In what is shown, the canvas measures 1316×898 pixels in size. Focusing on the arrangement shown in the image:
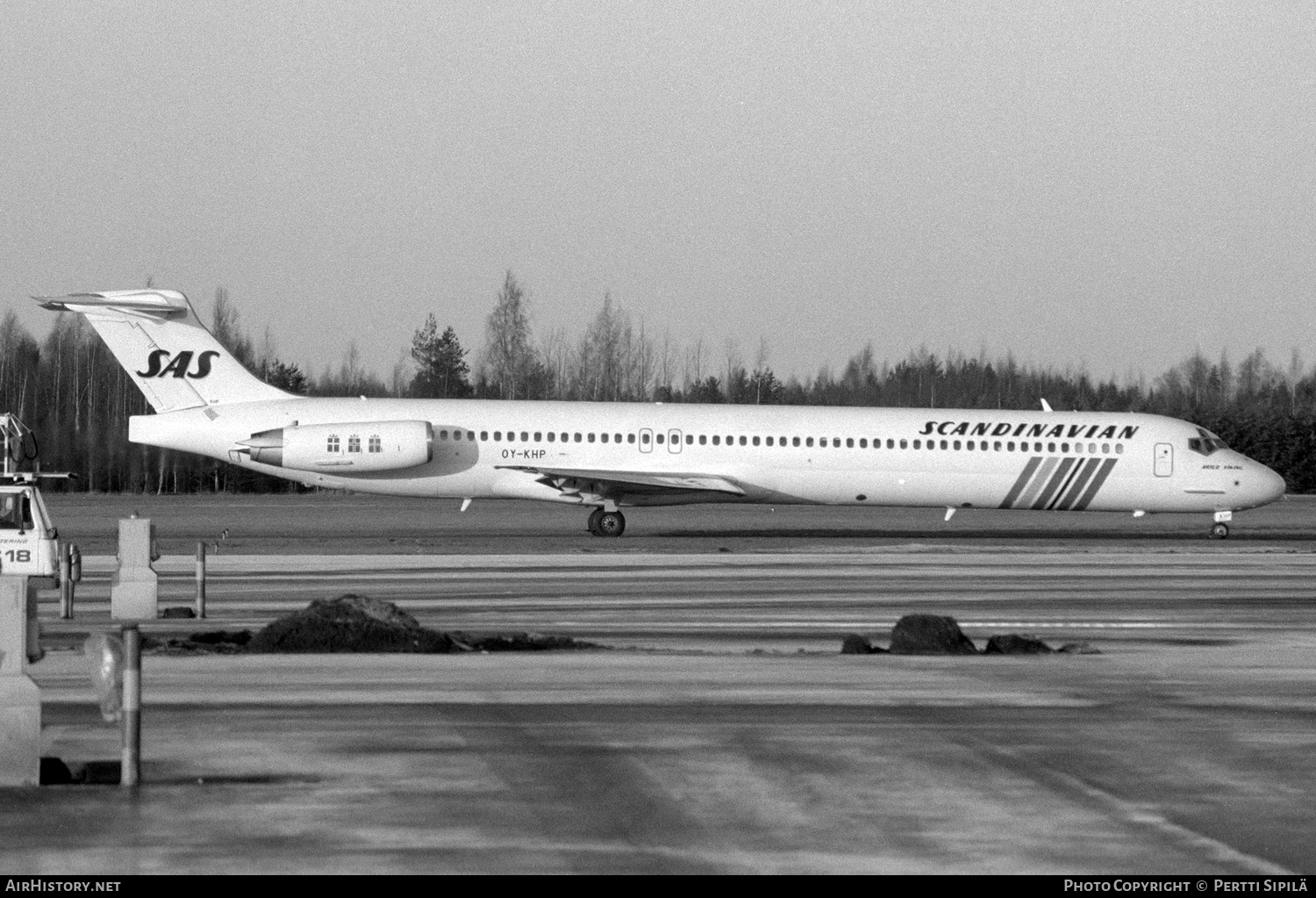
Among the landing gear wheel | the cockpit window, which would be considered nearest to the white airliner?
the landing gear wheel

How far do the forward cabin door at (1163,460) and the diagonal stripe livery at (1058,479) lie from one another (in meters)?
0.93

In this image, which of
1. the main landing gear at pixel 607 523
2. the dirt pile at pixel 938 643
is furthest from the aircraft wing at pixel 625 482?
the dirt pile at pixel 938 643

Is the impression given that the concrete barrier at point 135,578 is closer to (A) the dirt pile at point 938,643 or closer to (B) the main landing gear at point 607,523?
(A) the dirt pile at point 938,643

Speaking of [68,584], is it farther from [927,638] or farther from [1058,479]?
[1058,479]

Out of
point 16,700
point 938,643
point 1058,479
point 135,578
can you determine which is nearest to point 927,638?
point 938,643

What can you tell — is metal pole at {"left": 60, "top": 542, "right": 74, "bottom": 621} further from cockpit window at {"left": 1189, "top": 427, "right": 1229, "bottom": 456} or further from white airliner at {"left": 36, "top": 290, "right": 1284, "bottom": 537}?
cockpit window at {"left": 1189, "top": 427, "right": 1229, "bottom": 456}

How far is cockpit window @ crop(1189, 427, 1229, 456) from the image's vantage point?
122ft

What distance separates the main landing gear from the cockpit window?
12262 millimetres

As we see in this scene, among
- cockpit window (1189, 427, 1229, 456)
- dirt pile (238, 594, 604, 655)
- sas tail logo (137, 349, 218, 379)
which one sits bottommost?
dirt pile (238, 594, 604, 655)

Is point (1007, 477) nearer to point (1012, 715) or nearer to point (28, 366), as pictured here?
point (1012, 715)

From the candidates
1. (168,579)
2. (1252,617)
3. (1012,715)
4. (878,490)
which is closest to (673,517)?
(878,490)

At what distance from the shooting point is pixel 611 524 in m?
35.4

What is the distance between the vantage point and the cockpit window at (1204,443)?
37.3 metres

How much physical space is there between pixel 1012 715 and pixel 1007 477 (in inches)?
1000
